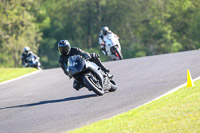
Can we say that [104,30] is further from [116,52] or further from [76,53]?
[76,53]

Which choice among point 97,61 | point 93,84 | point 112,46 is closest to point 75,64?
point 93,84

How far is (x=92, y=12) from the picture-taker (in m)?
67.4

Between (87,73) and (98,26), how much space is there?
55.6 meters

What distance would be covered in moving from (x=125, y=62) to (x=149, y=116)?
12488 millimetres

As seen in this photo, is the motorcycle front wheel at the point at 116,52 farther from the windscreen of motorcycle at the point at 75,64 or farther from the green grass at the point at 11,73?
the windscreen of motorcycle at the point at 75,64

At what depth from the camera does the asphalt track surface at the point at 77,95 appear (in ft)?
A: 34.4

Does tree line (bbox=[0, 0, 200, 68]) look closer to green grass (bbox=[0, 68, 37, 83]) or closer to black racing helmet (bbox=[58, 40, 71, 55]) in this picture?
green grass (bbox=[0, 68, 37, 83])

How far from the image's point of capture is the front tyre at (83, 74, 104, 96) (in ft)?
41.4

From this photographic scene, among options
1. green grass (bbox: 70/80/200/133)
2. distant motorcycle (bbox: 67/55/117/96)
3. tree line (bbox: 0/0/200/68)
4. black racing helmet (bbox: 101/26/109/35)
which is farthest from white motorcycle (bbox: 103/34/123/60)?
tree line (bbox: 0/0/200/68)

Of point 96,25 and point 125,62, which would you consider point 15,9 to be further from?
point 125,62

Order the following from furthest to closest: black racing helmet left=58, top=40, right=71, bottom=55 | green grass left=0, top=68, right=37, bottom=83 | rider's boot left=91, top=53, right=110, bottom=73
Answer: green grass left=0, top=68, right=37, bottom=83
rider's boot left=91, top=53, right=110, bottom=73
black racing helmet left=58, top=40, right=71, bottom=55

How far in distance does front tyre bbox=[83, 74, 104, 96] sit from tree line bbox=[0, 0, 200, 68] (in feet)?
157

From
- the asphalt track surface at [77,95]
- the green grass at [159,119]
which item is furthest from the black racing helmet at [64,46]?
the green grass at [159,119]

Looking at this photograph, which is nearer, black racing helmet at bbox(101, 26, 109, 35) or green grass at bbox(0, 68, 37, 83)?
green grass at bbox(0, 68, 37, 83)
